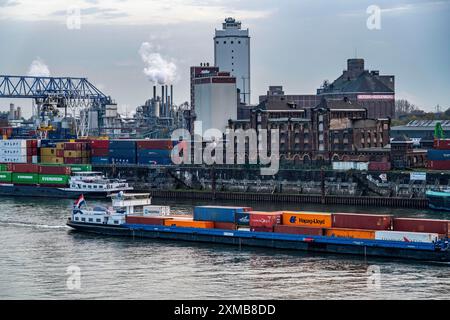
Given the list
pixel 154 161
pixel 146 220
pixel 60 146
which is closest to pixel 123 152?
pixel 154 161

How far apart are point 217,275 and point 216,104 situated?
50640 mm

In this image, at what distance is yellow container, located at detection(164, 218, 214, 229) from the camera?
40.4 metres

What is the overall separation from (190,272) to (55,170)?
3567 centimetres

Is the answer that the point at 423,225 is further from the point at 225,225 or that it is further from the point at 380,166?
the point at 380,166

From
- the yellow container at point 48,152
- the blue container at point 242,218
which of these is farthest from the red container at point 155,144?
the blue container at point 242,218

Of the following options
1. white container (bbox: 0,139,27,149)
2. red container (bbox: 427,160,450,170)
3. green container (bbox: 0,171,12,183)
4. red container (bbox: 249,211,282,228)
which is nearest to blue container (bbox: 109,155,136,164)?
white container (bbox: 0,139,27,149)

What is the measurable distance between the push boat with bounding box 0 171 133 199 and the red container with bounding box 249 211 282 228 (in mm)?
25371

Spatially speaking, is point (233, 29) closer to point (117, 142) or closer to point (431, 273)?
point (117, 142)

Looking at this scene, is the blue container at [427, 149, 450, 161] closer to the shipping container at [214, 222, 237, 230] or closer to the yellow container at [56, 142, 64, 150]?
the shipping container at [214, 222, 237, 230]

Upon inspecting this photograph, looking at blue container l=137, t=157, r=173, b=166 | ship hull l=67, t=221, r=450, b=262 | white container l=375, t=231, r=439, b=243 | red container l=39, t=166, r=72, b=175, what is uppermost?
blue container l=137, t=157, r=173, b=166

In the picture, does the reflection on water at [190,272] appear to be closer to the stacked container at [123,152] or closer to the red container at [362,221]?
the red container at [362,221]

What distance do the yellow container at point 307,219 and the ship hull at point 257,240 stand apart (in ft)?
2.99

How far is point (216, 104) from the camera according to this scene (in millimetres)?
82375

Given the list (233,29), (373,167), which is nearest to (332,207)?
(373,167)
